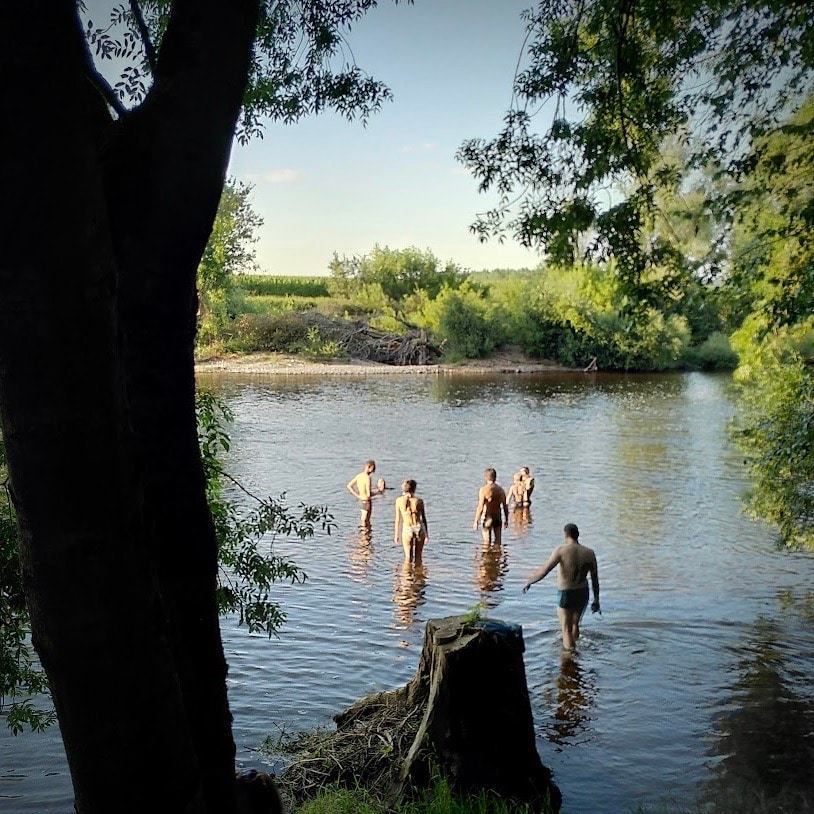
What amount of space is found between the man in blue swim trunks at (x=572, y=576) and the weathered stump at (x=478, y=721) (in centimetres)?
446

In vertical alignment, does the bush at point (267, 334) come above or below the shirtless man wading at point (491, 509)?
above

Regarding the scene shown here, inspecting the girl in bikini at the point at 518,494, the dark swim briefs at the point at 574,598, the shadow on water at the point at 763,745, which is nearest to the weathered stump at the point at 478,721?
the shadow on water at the point at 763,745

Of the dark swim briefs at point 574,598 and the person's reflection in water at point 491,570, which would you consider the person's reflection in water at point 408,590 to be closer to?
the person's reflection in water at point 491,570

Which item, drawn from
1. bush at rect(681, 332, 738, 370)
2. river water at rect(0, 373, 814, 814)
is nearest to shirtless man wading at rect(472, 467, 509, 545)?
river water at rect(0, 373, 814, 814)

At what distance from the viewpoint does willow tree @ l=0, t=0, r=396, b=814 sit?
278 cm

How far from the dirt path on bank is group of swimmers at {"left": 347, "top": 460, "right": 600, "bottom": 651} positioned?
40.4 metres

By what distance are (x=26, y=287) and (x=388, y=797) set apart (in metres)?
5.53

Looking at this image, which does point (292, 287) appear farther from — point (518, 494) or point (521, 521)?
point (521, 521)

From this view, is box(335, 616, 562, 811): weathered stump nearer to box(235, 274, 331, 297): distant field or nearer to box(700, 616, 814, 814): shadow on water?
box(700, 616, 814, 814): shadow on water

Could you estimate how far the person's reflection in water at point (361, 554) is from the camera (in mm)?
16828

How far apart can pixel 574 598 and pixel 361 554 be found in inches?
262

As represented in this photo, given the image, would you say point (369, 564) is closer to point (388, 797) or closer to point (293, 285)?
point (388, 797)

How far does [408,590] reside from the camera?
15789 millimetres

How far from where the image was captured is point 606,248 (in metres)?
8.76
